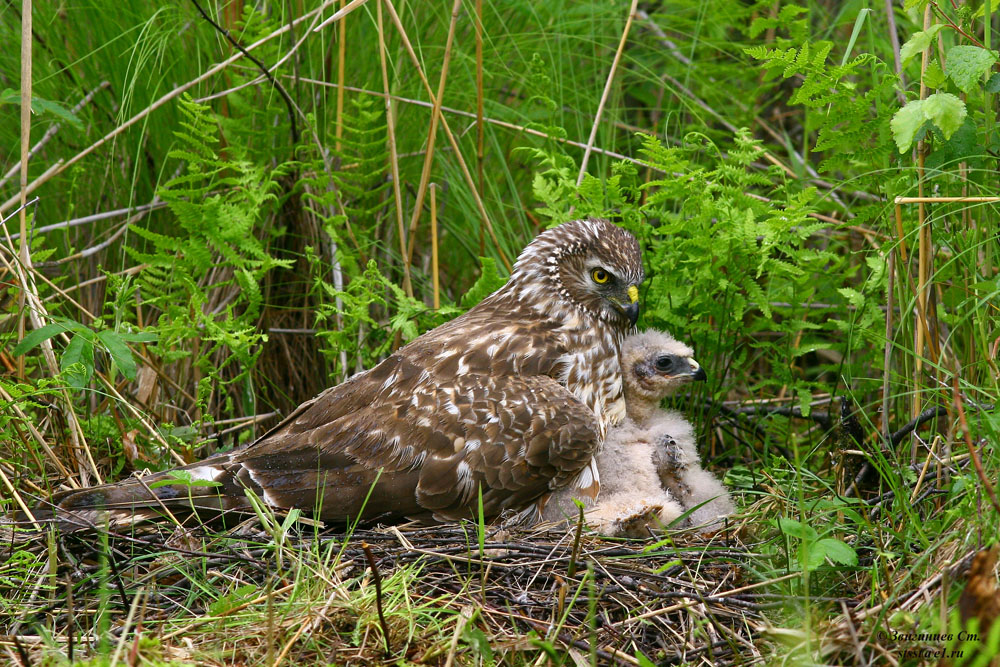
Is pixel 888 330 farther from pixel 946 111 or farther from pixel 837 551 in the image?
pixel 837 551

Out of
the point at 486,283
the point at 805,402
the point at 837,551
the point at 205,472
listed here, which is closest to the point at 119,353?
the point at 205,472

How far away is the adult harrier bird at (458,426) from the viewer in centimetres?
361

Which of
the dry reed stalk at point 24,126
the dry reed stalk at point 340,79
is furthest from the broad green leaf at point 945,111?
the dry reed stalk at point 24,126

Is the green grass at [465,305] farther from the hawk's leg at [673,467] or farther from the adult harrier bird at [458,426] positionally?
the hawk's leg at [673,467]

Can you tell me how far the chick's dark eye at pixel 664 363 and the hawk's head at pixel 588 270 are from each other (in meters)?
0.21

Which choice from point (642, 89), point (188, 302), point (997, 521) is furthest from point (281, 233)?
point (997, 521)

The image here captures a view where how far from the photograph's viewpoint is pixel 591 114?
210 inches

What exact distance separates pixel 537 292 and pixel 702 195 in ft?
2.81

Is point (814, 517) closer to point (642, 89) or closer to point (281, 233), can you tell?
point (281, 233)

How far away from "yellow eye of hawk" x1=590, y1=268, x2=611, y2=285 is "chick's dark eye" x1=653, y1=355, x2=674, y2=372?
0.41 metres

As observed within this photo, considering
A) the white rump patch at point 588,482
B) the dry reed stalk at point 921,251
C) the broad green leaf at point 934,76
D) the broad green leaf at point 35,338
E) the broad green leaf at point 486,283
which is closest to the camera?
the broad green leaf at point 934,76

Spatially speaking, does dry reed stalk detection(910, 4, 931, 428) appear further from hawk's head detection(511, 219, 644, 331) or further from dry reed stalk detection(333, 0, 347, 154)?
dry reed stalk detection(333, 0, 347, 154)

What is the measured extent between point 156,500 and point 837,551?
7.84 ft

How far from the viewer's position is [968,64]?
10.4 feet
